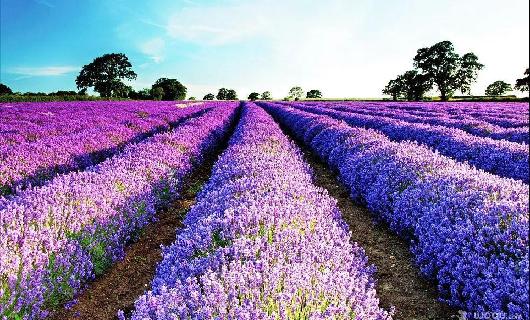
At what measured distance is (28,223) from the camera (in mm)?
4242

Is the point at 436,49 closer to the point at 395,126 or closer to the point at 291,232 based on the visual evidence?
the point at 395,126

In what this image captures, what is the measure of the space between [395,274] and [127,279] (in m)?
3.25

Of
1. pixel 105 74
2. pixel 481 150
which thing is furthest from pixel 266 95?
pixel 481 150

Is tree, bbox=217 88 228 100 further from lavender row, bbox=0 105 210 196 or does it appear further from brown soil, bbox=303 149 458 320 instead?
brown soil, bbox=303 149 458 320

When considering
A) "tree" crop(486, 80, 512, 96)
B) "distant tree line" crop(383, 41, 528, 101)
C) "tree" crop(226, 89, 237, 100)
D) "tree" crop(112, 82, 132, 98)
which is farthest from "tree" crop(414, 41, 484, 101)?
"tree" crop(226, 89, 237, 100)

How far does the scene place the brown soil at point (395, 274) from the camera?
4.04 m

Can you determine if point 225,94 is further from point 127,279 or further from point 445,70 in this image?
point 127,279

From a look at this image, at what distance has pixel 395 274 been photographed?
16.0 feet

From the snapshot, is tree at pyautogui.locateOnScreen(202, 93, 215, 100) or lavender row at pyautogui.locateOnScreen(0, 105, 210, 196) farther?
tree at pyautogui.locateOnScreen(202, 93, 215, 100)

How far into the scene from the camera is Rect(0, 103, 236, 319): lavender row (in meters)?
3.58

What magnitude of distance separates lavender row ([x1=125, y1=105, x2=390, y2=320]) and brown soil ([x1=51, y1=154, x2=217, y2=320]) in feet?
3.68

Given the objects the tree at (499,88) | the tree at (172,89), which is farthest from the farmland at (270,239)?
the tree at (499,88)

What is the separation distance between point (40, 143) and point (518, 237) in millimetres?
9270

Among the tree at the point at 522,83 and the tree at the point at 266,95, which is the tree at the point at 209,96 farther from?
the tree at the point at 522,83
